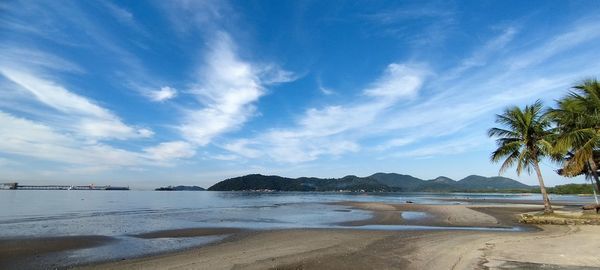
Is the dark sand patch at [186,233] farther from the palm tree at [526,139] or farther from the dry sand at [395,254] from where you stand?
the palm tree at [526,139]

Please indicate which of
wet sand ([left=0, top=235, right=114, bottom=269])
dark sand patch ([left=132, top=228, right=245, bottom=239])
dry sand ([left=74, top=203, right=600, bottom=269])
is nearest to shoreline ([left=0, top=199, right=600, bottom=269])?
dry sand ([left=74, top=203, right=600, bottom=269])

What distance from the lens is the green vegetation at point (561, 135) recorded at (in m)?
20.9

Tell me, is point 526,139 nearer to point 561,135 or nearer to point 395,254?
point 561,135

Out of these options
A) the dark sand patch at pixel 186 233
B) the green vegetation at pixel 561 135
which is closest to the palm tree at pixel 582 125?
the green vegetation at pixel 561 135

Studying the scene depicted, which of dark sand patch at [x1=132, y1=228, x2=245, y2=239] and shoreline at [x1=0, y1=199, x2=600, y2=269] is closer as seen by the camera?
shoreline at [x1=0, y1=199, x2=600, y2=269]

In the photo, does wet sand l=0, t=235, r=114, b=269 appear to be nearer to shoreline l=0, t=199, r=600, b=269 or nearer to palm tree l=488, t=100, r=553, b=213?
shoreline l=0, t=199, r=600, b=269

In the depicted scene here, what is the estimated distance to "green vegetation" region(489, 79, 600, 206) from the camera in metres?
20.9

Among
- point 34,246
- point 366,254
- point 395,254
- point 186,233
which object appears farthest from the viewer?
point 186,233

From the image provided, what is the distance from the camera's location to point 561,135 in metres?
23.7

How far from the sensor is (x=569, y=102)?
22.8 meters

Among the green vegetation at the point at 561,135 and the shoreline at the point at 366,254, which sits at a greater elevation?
the green vegetation at the point at 561,135

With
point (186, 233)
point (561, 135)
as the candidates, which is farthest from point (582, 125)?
point (186, 233)

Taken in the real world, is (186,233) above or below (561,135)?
below

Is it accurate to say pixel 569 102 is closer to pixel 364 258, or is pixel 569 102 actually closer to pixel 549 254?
pixel 549 254
